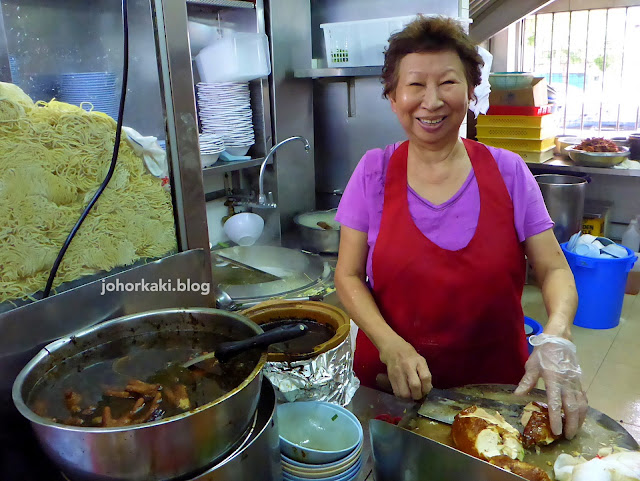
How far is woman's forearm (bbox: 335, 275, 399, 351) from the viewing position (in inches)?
56.6

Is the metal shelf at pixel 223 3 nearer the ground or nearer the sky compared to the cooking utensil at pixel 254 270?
nearer the sky

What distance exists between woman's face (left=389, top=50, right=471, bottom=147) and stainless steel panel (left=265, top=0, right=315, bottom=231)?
1.45 meters

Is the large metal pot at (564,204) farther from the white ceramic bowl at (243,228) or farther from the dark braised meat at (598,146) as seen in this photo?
the white ceramic bowl at (243,228)

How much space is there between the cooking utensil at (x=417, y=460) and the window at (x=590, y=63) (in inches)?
203

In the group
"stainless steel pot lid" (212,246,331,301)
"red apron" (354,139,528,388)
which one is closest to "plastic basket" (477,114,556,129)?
"stainless steel pot lid" (212,246,331,301)

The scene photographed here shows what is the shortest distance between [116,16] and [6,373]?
Answer: 79cm

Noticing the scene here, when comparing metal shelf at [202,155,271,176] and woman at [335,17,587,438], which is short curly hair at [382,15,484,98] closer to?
woman at [335,17,587,438]

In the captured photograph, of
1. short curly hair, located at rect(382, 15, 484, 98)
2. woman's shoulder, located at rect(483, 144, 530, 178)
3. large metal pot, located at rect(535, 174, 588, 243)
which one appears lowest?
large metal pot, located at rect(535, 174, 588, 243)

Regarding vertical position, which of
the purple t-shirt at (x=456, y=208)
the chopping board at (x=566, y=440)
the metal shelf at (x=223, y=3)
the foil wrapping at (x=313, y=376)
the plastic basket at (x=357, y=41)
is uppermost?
the metal shelf at (x=223, y=3)

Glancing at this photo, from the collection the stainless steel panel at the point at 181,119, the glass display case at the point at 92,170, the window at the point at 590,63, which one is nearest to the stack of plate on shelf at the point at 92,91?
the glass display case at the point at 92,170

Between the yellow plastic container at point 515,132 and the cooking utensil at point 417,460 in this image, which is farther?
the yellow plastic container at point 515,132

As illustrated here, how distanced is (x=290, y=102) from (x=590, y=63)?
152 inches

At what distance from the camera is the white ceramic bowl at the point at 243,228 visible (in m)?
2.75

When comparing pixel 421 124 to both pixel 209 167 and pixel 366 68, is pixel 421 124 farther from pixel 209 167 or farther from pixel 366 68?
pixel 366 68
